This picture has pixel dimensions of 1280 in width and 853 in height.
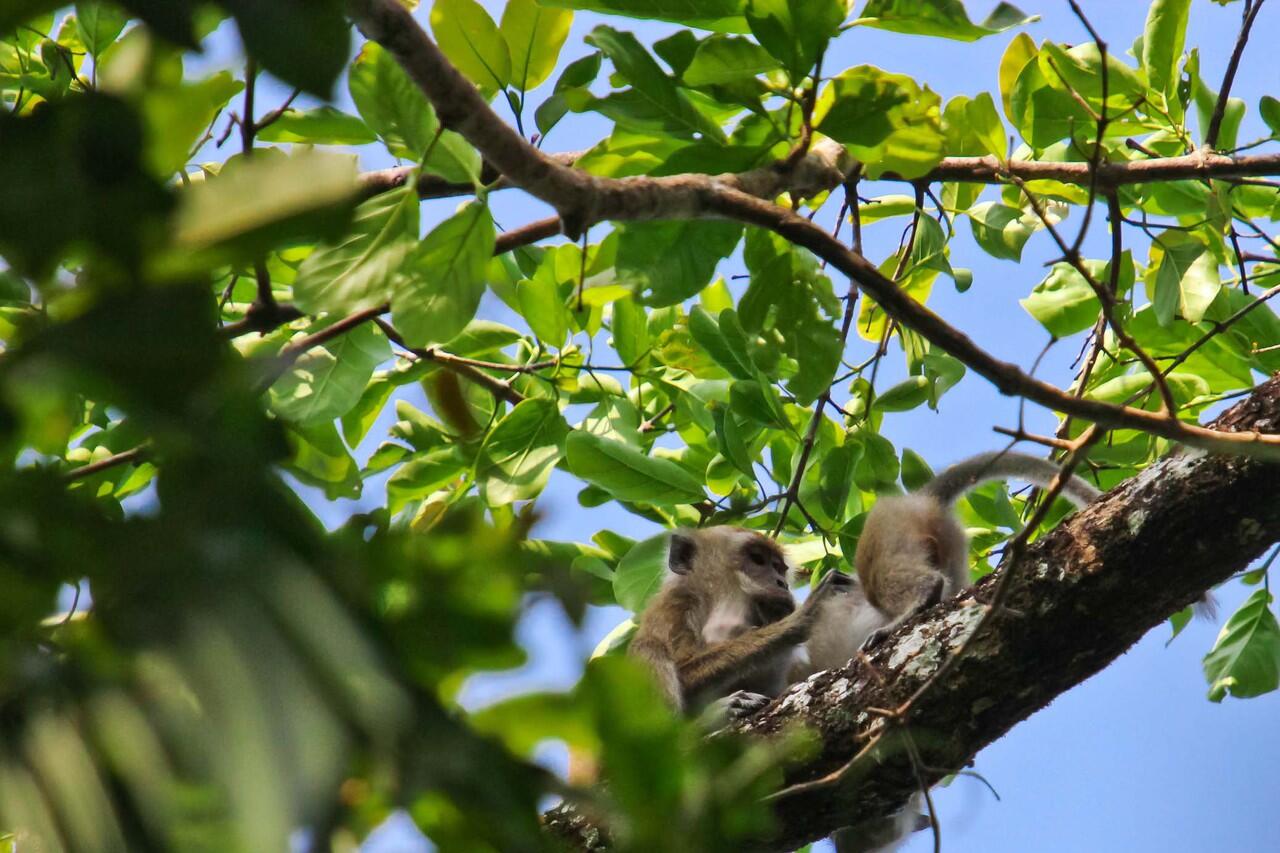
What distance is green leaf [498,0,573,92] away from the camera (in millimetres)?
2953

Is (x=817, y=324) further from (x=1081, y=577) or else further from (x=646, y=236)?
(x=1081, y=577)

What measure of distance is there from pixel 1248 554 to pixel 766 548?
285 cm

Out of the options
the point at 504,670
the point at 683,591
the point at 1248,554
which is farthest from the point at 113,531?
the point at 683,591

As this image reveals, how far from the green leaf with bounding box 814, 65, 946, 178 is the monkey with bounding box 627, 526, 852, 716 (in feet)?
6.82

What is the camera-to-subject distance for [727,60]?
270 cm

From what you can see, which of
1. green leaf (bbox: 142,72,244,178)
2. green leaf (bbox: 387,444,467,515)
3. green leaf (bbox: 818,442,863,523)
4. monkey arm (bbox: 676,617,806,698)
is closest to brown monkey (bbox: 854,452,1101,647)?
green leaf (bbox: 818,442,863,523)

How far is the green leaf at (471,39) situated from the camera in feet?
9.36

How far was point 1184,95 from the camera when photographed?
3.92 meters

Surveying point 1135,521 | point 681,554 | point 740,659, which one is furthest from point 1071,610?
point 681,554

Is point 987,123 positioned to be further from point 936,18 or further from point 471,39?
point 471,39

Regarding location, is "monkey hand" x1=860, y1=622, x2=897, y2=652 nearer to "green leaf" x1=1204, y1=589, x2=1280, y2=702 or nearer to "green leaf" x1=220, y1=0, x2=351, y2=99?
"green leaf" x1=1204, y1=589, x2=1280, y2=702

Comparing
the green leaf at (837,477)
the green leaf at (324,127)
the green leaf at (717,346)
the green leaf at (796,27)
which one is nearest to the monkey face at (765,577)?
the green leaf at (837,477)

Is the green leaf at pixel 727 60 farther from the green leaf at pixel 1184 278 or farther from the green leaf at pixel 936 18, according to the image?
the green leaf at pixel 1184 278

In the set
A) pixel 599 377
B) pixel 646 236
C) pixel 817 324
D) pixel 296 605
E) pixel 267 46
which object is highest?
pixel 599 377
